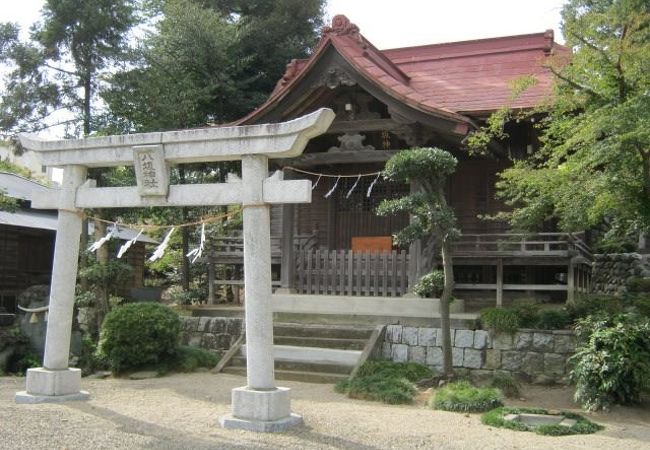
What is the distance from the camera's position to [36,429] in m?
7.64

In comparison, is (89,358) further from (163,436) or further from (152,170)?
(163,436)

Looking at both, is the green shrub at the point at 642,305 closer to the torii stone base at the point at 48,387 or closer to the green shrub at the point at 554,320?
the green shrub at the point at 554,320

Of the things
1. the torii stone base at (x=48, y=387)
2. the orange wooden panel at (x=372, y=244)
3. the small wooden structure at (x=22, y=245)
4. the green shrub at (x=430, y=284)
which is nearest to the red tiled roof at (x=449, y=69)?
the green shrub at (x=430, y=284)

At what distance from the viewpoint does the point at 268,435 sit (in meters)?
7.54

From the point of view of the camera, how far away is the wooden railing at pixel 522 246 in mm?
12945

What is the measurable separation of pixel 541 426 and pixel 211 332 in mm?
7741

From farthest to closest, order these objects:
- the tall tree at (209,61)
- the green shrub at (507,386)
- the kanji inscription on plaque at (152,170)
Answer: the tall tree at (209,61)
the green shrub at (507,386)
the kanji inscription on plaque at (152,170)

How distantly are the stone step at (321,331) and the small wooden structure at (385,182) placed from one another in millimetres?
1391

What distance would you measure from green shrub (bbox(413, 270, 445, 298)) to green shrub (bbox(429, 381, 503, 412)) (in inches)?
128

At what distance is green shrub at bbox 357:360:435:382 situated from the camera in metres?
11.2

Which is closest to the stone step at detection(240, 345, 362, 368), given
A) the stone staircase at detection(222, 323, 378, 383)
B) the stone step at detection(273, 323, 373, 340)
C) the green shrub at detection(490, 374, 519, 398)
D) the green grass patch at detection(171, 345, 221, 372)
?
the stone staircase at detection(222, 323, 378, 383)

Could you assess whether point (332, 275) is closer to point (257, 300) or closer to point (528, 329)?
point (528, 329)

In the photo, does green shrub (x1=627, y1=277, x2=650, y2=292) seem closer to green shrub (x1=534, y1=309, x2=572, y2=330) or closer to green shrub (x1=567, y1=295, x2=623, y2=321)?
green shrub (x1=567, y1=295, x2=623, y2=321)

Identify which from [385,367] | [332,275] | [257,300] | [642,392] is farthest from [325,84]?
[642,392]
